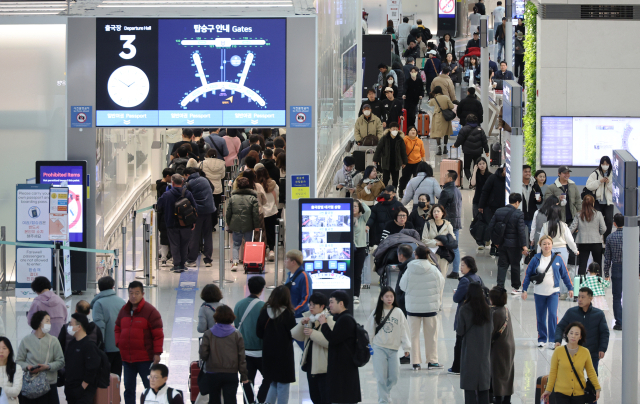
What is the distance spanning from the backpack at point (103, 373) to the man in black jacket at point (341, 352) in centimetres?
184

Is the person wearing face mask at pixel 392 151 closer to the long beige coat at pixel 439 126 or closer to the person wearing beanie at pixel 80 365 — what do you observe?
the long beige coat at pixel 439 126

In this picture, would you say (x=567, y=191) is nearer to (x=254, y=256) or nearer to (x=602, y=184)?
(x=602, y=184)

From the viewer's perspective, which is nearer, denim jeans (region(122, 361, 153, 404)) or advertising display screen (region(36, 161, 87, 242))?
denim jeans (region(122, 361, 153, 404))

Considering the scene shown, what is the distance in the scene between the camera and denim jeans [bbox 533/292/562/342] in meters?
10.6

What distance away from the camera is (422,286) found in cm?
970

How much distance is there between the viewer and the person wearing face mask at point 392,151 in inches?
679

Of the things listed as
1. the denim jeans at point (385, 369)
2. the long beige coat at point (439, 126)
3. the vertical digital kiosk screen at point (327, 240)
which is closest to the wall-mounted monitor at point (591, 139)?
the long beige coat at point (439, 126)

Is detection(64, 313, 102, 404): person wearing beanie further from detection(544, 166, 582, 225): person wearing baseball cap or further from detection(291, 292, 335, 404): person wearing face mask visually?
detection(544, 166, 582, 225): person wearing baseball cap

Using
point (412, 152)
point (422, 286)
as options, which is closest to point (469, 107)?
point (412, 152)

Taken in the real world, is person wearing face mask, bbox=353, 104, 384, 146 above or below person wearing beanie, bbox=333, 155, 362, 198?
above

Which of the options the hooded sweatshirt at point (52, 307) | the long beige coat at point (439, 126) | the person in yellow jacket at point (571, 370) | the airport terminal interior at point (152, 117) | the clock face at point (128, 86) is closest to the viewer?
the person in yellow jacket at point (571, 370)

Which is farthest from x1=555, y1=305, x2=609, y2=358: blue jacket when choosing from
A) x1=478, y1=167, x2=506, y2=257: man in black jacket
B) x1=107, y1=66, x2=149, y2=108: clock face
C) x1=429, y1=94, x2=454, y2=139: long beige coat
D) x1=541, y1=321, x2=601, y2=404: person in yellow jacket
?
x1=429, y1=94, x2=454, y2=139: long beige coat

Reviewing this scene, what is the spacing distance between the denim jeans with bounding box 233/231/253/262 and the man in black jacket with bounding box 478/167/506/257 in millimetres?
3631

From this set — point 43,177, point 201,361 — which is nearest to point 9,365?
point 201,361
